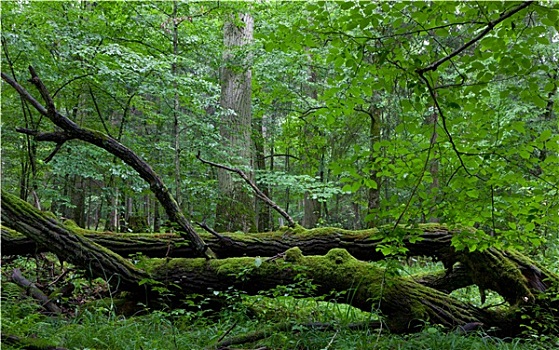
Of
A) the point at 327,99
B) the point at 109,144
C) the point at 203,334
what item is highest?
the point at 327,99

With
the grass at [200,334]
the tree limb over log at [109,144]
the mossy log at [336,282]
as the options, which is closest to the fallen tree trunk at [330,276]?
the mossy log at [336,282]

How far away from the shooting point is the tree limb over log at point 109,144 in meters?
4.00

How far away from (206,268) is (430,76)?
3.68 m

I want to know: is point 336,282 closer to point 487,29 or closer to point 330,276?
point 330,276

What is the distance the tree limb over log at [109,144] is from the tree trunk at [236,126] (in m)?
2.78

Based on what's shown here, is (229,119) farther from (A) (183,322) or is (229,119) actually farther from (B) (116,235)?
(A) (183,322)

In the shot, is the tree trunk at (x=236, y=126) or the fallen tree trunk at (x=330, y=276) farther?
the tree trunk at (x=236, y=126)

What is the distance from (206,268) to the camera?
16.5 ft

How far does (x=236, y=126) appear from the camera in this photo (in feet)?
28.7

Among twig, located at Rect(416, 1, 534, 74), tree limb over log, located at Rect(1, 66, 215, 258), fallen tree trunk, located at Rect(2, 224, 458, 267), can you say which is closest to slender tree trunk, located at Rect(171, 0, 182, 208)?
fallen tree trunk, located at Rect(2, 224, 458, 267)

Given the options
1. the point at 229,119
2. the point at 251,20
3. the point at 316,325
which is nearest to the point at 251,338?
the point at 316,325

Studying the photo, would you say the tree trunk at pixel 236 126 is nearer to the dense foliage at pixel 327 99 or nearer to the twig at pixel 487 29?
the dense foliage at pixel 327 99

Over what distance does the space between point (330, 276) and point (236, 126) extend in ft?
Result: 16.1

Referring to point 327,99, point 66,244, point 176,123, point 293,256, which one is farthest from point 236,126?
point 327,99
